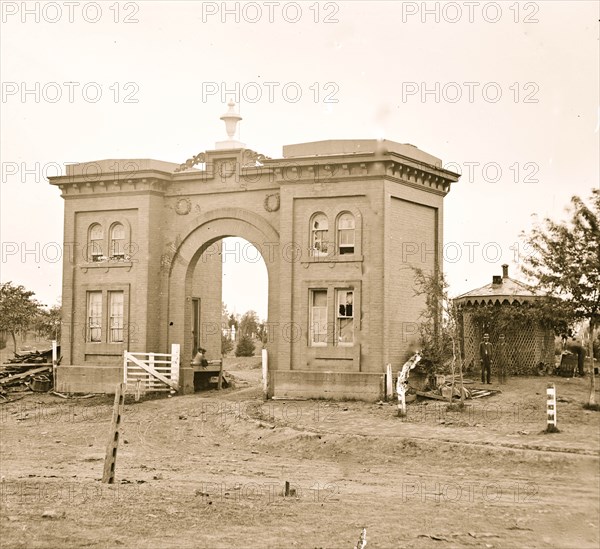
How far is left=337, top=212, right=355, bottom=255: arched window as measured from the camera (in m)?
30.2

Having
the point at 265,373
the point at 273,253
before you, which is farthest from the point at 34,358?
the point at 273,253

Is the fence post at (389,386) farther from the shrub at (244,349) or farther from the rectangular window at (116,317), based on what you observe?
the shrub at (244,349)

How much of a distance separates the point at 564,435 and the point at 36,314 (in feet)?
138

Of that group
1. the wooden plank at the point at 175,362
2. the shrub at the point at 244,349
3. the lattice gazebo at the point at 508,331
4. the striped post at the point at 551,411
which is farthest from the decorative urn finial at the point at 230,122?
the shrub at the point at 244,349

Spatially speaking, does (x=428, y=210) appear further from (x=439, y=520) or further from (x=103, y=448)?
(x=439, y=520)

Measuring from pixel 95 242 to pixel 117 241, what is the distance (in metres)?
0.98

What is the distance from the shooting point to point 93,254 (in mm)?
34906

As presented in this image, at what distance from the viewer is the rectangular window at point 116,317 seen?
34.2 metres

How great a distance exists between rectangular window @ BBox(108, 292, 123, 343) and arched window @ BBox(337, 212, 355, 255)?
8939 millimetres

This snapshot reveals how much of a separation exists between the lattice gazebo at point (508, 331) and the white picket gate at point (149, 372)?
10.4m

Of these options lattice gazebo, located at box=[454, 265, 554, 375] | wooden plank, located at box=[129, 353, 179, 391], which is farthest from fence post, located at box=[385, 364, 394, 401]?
wooden plank, located at box=[129, 353, 179, 391]

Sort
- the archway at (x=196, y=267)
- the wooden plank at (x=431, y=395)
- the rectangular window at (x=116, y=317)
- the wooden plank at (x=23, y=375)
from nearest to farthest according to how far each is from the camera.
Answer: the wooden plank at (x=431, y=395)
the archway at (x=196, y=267)
the rectangular window at (x=116, y=317)
the wooden plank at (x=23, y=375)

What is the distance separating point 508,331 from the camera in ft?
→ 114

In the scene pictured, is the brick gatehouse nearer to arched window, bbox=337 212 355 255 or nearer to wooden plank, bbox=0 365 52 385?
arched window, bbox=337 212 355 255
